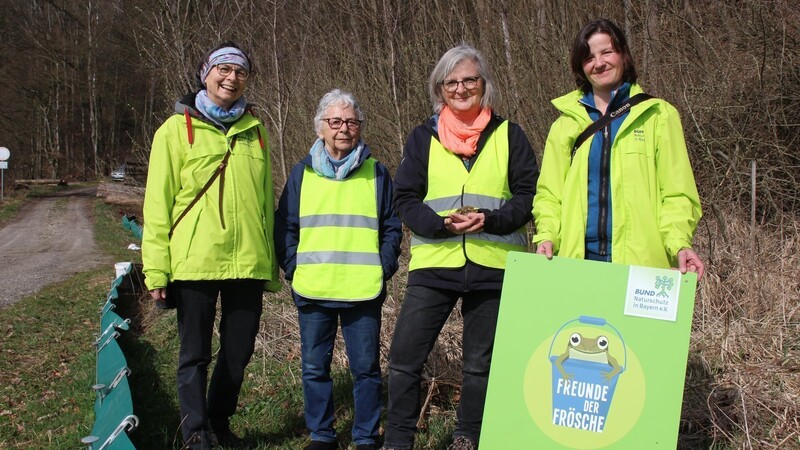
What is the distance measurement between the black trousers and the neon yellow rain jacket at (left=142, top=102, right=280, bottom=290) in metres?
0.13

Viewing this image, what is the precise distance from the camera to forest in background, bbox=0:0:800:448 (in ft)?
13.6

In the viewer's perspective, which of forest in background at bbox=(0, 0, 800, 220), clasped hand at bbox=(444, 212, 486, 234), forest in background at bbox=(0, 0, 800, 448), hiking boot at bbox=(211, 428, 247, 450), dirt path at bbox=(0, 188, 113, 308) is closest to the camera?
clasped hand at bbox=(444, 212, 486, 234)

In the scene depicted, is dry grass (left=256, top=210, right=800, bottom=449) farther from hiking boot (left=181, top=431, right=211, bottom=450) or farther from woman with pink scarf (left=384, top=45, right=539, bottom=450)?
hiking boot (left=181, top=431, right=211, bottom=450)

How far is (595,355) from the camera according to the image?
2.64 metres

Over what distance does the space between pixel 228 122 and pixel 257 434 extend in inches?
72.8

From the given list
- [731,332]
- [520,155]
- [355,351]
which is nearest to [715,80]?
[731,332]

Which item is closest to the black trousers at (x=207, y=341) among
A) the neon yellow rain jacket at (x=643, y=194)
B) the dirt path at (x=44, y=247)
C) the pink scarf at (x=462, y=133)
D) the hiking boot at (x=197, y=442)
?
the hiking boot at (x=197, y=442)

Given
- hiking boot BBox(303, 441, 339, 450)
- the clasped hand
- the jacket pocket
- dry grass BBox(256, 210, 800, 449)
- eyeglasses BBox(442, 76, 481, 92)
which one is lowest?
hiking boot BBox(303, 441, 339, 450)

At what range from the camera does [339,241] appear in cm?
358

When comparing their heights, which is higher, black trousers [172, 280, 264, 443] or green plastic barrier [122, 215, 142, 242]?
black trousers [172, 280, 264, 443]

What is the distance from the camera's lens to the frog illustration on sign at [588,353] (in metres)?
2.62

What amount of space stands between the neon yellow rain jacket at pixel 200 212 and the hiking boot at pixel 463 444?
1.28 metres

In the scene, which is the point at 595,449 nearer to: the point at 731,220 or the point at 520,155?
the point at 520,155

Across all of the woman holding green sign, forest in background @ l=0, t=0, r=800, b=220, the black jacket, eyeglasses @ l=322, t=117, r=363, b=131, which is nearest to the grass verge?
eyeglasses @ l=322, t=117, r=363, b=131
